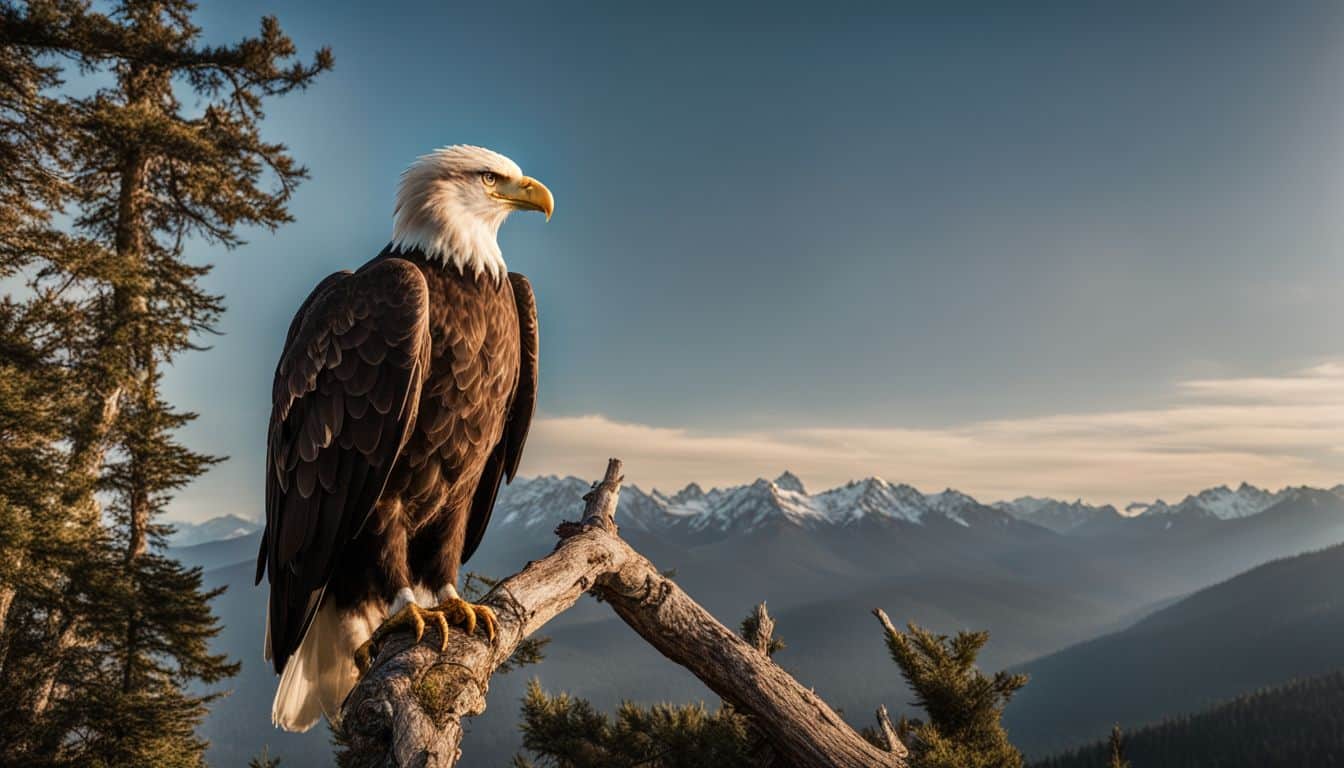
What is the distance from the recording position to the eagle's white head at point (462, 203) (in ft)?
15.3

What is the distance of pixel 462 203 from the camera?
4812 millimetres

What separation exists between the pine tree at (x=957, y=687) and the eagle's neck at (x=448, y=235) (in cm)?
378

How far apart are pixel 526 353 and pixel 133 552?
13558 mm

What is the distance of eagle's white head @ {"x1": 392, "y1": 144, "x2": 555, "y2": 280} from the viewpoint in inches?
183

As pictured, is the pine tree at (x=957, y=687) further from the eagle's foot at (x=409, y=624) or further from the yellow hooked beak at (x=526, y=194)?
the yellow hooked beak at (x=526, y=194)

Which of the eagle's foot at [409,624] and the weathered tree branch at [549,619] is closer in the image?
the weathered tree branch at [549,619]

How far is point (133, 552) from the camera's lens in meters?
14.6

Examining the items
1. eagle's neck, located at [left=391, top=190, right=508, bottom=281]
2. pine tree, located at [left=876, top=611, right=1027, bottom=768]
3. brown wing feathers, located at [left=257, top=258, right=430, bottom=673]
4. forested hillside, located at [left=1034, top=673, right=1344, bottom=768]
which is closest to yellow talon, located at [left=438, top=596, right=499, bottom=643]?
brown wing feathers, located at [left=257, top=258, right=430, bottom=673]

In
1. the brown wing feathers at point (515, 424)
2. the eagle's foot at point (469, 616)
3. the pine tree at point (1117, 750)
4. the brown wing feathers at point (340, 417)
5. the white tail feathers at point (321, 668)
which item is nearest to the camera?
the eagle's foot at point (469, 616)

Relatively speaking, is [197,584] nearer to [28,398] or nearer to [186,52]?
[28,398]

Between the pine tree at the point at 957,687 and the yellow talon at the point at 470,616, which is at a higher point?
the yellow talon at the point at 470,616

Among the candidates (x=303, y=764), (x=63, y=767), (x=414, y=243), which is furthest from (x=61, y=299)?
(x=303, y=764)

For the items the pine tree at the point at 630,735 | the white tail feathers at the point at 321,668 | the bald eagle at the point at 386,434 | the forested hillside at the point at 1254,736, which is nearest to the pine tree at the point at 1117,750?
the bald eagle at the point at 386,434

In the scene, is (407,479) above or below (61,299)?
below
